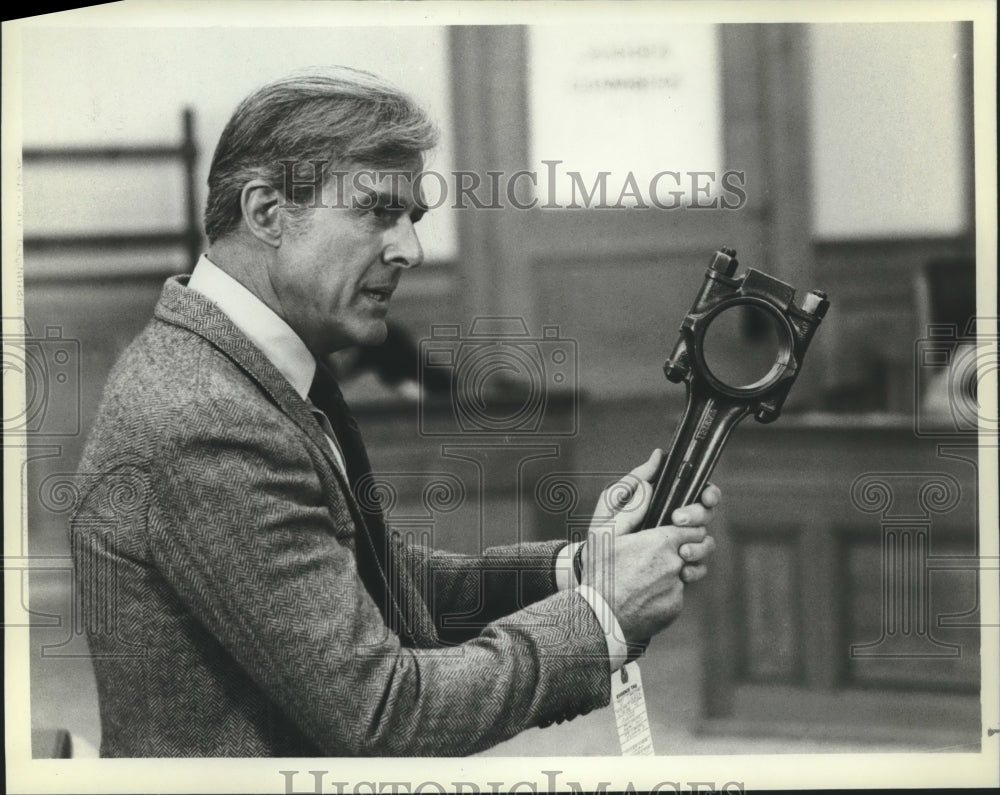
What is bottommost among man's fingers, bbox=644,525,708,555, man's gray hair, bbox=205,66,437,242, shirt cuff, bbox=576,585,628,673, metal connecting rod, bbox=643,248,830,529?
shirt cuff, bbox=576,585,628,673

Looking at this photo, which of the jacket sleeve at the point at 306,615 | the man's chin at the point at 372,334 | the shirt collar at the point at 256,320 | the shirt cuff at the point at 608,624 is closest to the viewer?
the jacket sleeve at the point at 306,615

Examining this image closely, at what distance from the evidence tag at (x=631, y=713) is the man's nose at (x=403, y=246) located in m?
1.08

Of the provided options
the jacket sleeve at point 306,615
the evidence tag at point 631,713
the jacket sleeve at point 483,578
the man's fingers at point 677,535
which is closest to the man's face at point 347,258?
the jacket sleeve at point 306,615

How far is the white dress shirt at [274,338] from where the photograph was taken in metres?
2.21

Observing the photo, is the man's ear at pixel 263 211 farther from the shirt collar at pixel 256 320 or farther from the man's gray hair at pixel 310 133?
the shirt collar at pixel 256 320

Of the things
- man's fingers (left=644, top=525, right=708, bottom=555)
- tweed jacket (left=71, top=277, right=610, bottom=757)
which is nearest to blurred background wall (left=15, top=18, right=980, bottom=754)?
man's fingers (left=644, top=525, right=708, bottom=555)

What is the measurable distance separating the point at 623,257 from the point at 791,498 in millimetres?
720

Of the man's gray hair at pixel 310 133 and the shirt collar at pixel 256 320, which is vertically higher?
the man's gray hair at pixel 310 133

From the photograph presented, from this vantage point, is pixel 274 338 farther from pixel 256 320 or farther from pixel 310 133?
pixel 310 133

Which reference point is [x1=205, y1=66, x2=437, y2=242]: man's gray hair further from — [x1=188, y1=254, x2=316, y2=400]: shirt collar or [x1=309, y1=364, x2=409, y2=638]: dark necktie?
[x1=309, y1=364, x2=409, y2=638]: dark necktie

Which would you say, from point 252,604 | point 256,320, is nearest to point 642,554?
point 252,604

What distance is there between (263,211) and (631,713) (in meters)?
1.47

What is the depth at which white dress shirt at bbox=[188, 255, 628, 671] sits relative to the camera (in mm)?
2209

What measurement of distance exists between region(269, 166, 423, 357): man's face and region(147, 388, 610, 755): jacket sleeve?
30 cm
